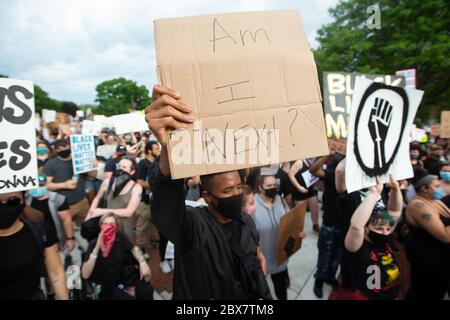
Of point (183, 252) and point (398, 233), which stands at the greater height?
point (183, 252)

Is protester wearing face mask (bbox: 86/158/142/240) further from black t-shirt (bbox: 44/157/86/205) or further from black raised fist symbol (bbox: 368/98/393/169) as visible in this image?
black raised fist symbol (bbox: 368/98/393/169)

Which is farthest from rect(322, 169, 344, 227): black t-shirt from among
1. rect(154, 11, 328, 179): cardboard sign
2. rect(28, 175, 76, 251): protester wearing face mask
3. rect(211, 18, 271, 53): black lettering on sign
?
rect(28, 175, 76, 251): protester wearing face mask

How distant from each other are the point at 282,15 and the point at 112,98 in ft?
190

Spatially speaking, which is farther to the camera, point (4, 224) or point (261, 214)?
point (261, 214)

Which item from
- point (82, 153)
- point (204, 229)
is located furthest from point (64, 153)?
point (204, 229)

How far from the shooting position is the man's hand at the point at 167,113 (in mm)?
916

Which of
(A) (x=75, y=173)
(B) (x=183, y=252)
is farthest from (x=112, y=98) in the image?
(B) (x=183, y=252)

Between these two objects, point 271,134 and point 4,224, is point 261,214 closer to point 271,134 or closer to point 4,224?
point 271,134

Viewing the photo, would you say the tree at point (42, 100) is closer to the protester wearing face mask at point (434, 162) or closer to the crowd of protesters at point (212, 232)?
the crowd of protesters at point (212, 232)

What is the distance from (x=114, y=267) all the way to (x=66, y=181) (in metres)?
2.38

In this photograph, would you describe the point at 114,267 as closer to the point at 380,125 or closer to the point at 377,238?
the point at 377,238
